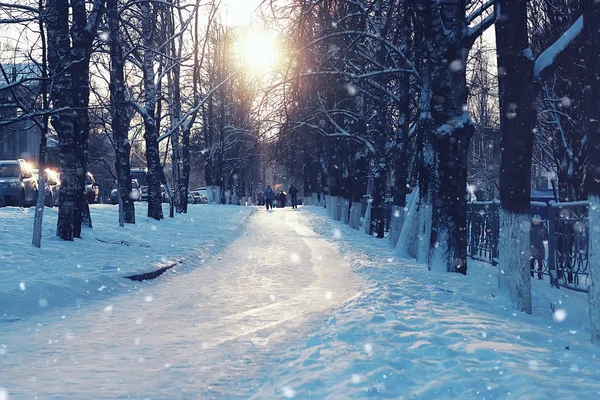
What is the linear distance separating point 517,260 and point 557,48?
2807mm

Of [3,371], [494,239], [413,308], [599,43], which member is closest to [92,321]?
[3,371]

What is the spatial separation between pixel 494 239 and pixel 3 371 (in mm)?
10725

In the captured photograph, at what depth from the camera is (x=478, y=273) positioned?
12266 millimetres

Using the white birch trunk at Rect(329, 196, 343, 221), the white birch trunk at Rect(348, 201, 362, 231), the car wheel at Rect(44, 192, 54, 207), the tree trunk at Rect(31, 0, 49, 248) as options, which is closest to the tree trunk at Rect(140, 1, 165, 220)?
the car wheel at Rect(44, 192, 54, 207)

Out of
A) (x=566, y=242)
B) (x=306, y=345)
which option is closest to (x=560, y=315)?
(x=566, y=242)

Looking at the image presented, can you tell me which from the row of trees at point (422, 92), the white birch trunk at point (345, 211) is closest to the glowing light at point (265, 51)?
the row of trees at point (422, 92)

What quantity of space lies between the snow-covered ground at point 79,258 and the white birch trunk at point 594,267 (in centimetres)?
637

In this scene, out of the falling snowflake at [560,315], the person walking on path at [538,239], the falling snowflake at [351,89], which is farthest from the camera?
the falling snowflake at [351,89]

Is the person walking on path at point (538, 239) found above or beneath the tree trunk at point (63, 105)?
beneath

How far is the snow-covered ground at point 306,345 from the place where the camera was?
4.66m

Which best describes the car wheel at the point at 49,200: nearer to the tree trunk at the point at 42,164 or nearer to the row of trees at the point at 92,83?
the row of trees at the point at 92,83

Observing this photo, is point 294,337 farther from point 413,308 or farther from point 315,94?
point 315,94

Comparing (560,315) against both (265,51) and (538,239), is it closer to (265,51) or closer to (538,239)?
(538,239)

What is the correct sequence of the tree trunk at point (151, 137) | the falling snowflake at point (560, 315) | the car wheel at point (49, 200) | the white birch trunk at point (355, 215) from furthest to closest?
the white birch trunk at point (355, 215) < the car wheel at point (49, 200) < the tree trunk at point (151, 137) < the falling snowflake at point (560, 315)
